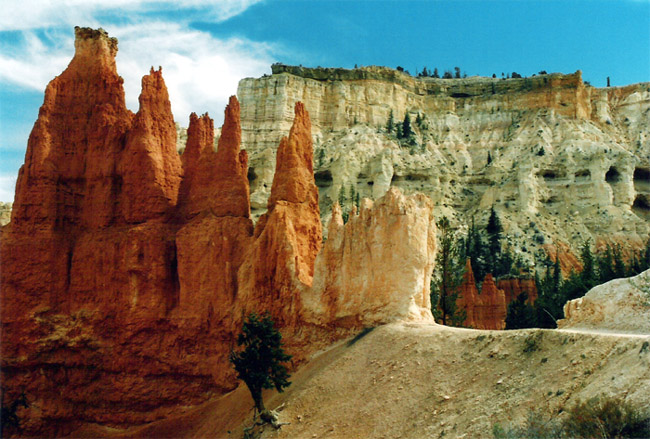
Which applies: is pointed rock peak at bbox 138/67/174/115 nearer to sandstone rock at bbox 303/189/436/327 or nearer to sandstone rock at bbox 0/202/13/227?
sandstone rock at bbox 303/189/436/327

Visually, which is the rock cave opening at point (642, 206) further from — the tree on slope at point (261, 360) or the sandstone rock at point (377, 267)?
the tree on slope at point (261, 360)

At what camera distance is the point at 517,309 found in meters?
46.2

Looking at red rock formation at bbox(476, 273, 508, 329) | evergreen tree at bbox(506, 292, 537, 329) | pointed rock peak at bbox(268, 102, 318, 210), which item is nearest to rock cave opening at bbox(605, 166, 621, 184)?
red rock formation at bbox(476, 273, 508, 329)

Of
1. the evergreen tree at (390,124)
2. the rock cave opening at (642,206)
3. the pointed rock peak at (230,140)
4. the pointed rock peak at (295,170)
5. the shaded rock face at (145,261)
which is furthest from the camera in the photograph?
the evergreen tree at (390,124)

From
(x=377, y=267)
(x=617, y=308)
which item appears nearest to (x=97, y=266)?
(x=377, y=267)

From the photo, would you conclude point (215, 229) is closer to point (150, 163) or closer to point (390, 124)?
point (150, 163)

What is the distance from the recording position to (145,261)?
1276 inches

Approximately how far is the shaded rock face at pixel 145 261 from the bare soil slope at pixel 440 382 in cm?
254

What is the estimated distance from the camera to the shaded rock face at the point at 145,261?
29859mm

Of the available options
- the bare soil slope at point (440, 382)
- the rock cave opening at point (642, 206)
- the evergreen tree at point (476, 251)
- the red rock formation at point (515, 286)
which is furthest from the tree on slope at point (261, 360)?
the rock cave opening at point (642, 206)

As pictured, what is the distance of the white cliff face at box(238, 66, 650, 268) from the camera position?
313 ft

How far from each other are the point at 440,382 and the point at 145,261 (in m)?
17.3

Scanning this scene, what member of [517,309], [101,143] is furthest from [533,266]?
[101,143]

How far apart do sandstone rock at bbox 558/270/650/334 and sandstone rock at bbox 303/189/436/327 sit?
22.1ft
